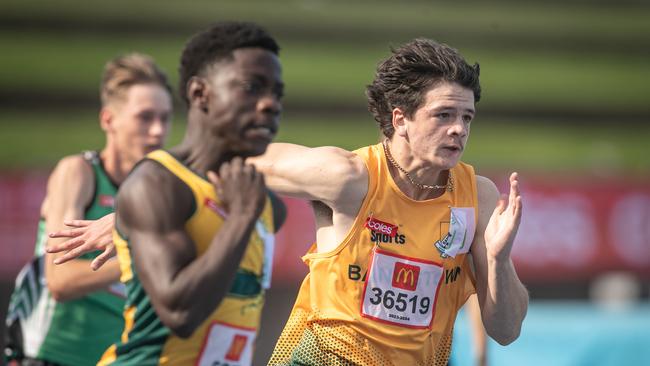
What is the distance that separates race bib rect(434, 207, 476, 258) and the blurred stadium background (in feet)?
39.4

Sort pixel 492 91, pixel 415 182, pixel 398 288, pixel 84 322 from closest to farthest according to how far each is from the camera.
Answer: pixel 398 288, pixel 415 182, pixel 84 322, pixel 492 91

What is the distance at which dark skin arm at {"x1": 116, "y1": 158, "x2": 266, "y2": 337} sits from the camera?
3.43 m

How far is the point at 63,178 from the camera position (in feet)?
19.2

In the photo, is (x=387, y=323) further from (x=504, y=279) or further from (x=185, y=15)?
(x=185, y=15)

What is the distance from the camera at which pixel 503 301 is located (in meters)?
4.68

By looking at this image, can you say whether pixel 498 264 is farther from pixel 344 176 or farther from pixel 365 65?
pixel 365 65

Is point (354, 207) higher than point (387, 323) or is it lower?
higher

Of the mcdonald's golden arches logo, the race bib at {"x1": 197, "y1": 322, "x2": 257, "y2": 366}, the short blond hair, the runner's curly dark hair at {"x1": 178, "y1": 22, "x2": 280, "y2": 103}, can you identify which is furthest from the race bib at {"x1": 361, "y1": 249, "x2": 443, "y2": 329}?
Answer: the short blond hair

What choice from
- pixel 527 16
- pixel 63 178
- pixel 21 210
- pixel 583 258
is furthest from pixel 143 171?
pixel 527 16

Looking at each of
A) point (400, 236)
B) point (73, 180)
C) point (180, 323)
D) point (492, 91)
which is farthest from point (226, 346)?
point (492, 91)

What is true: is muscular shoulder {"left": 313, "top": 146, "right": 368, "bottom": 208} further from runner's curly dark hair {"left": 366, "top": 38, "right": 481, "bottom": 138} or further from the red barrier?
the red barrier

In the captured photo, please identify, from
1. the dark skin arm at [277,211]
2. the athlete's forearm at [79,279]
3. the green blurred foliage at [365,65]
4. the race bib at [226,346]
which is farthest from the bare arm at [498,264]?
the green blurred foliage at [365,65]

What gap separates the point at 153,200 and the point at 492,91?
20.7 meters

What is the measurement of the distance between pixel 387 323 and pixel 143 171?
57.3 inches
